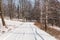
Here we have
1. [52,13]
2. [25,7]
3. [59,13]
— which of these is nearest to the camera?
[59,13]

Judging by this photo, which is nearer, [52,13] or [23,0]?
[52,13]

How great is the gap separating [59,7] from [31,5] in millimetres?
91729

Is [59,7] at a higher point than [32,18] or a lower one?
higher

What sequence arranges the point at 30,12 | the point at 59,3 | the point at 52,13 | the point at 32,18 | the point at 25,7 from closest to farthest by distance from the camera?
the point at 52,13 → the point at 59,3 → the point at 32,18 → the point at 30,12 → the point at 25,7

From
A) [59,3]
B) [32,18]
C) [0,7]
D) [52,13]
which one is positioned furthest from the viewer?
→ [32,18]

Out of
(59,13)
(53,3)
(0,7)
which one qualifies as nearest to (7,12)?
(53,3)

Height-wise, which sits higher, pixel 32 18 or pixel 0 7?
pixel 0 7

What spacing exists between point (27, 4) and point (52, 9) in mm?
88190

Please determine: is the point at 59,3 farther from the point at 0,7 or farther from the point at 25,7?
the point at 25,7

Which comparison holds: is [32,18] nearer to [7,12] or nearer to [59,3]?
[7,12]

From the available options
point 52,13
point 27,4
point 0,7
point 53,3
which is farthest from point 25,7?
point 0,7

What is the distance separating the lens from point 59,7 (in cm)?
7262

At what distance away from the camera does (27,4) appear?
161 m

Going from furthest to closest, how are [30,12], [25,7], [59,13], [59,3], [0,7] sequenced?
[25,7], [30,12], [59,3], [59,13], [0,7]
